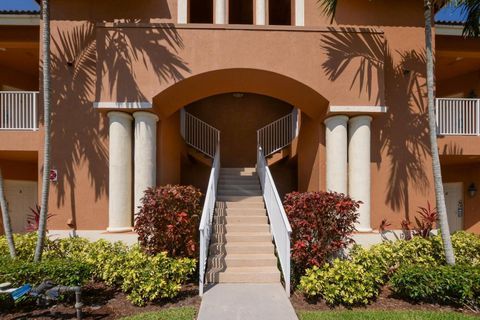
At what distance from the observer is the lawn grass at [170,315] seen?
195 inches

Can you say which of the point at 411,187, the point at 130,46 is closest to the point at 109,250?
the point at 130,46

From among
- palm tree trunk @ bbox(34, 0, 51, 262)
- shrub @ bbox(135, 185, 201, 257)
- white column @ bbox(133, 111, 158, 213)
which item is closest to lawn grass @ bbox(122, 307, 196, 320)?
shrub @ bbox(135, 185, 201, 257)

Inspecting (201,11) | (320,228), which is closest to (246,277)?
(320,228)

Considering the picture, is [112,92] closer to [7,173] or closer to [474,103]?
[7,173]

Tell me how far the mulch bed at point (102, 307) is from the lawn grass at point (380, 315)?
1.97 metres

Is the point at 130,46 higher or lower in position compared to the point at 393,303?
higher

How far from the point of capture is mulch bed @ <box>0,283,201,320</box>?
5.23 metres

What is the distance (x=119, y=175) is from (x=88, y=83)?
252 cm

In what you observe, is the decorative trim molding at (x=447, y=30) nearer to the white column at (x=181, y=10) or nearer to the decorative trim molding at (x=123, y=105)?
the white column at (x=181, y=10)

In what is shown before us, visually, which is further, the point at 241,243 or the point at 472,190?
the point at 472,190

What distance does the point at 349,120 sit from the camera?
7.79 metres

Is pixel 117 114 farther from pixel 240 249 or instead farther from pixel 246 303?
pixel 246 303

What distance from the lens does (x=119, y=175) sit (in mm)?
7422

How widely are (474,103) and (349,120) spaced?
4.35m
